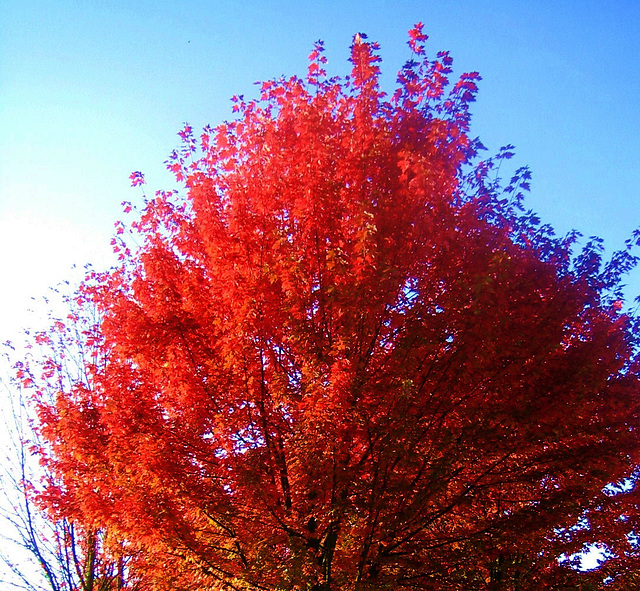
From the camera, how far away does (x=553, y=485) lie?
7.22 meters

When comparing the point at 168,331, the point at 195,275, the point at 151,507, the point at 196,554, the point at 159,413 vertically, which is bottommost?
the point at 196,554

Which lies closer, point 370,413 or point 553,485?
point 370,413

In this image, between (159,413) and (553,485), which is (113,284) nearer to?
(159,413)

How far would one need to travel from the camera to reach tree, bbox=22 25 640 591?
5129mm

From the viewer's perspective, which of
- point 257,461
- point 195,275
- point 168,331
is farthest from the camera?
point 195,275

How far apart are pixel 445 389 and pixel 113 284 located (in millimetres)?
4759

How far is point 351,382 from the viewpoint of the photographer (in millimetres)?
4895

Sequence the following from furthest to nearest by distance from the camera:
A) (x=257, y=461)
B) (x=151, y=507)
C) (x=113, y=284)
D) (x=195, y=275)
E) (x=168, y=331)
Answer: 1. (x=113, y=284)
2. (x=195, y=275)
3. (x=168, y=331)
4. (x=151, y=507)
5. (x=257, y=461)

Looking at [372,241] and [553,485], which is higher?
[372,241]

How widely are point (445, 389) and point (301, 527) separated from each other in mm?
2167

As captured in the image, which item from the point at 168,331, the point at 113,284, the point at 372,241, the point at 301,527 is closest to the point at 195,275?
the point at 168,331

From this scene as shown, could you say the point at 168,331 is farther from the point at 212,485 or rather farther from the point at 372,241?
the point at 372,241

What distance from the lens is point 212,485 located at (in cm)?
544

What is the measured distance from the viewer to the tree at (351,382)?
16.8ft
